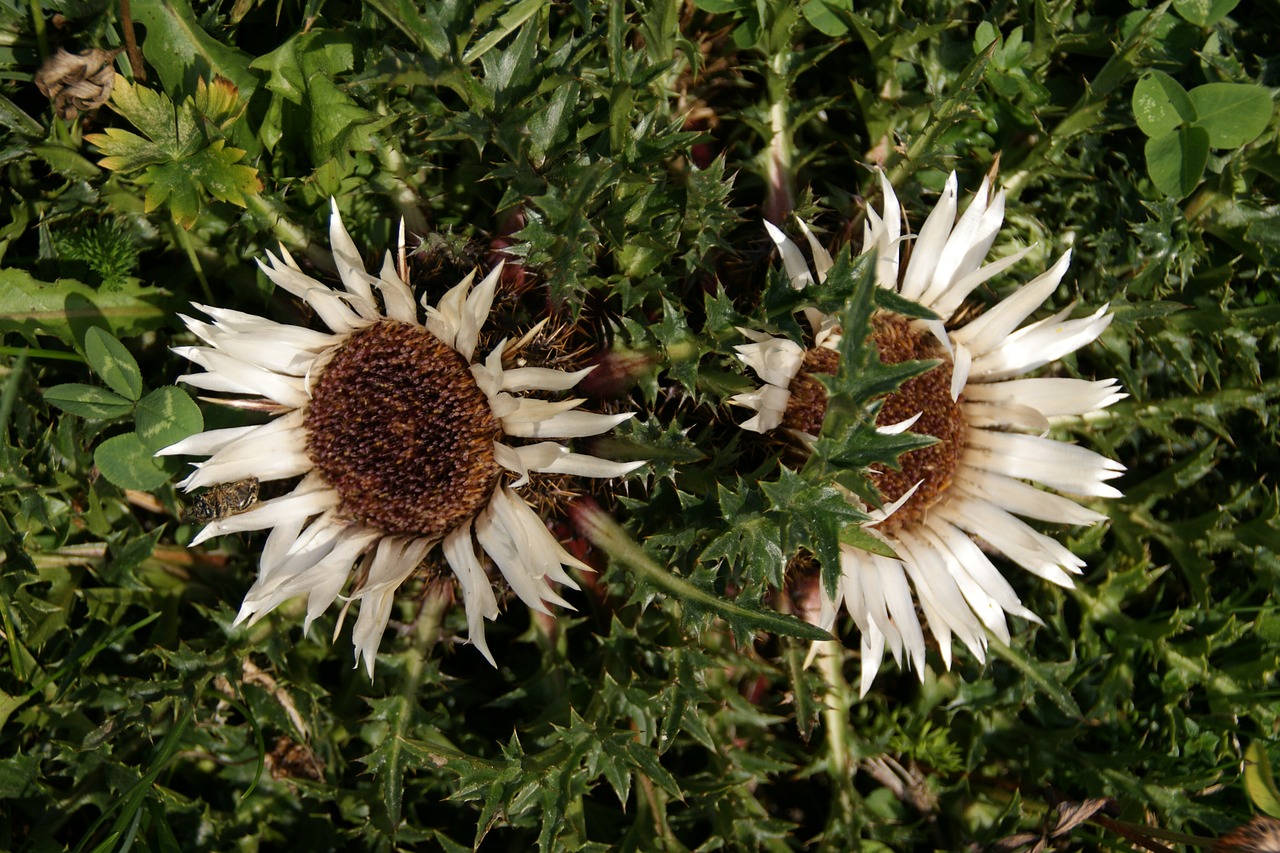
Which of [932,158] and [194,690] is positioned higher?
[932,158]

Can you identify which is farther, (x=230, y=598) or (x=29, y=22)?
(x=230, y=598)

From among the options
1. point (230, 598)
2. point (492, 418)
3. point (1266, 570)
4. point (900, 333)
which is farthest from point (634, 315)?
point (1266, 570)

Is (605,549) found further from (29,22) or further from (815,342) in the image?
(29,22)

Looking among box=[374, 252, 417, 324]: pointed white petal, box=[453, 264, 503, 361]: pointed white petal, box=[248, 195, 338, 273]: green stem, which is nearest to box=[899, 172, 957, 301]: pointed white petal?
box=[453, 264, 503, 361]: pointed white petal

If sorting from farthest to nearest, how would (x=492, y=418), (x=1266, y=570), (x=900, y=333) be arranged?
(x=1266, y=570) → (x=900, y=333) → (x=492, y=418)

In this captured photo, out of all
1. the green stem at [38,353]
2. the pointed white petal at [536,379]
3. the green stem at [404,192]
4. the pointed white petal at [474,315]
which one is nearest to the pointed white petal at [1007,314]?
the pointed white petal at [536,379]

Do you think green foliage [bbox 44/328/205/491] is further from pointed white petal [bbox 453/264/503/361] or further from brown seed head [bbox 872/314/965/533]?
Answer: brown seed head [bbox 872/314/965/533]
